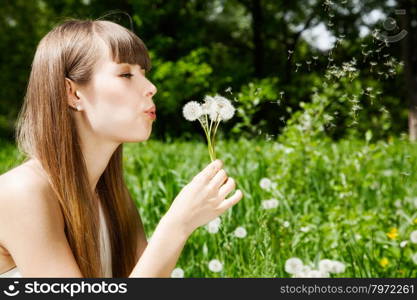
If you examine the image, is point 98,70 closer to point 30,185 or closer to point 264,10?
point 30,185

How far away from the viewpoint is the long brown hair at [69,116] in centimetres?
128

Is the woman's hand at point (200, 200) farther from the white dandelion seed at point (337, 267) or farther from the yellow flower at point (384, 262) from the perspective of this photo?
the yellow flower at point (384, 262)

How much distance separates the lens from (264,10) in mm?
13148

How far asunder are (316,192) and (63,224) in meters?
1.85

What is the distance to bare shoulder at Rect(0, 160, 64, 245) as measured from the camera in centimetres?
120

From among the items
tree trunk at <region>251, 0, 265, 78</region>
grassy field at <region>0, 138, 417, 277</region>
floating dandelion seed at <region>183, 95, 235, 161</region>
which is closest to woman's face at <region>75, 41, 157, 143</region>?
floating dandelion seed at <region>183, 95, 235, 161</region>

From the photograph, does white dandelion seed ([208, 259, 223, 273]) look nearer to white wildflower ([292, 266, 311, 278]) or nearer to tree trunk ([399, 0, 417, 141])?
white wildflower ([292, 266, 311, 278])

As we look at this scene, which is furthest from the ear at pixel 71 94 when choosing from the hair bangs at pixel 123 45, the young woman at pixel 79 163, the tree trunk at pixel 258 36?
the tree trunk at pixel 258 36

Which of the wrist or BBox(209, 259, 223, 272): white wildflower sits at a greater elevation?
BBox(209, 259, 223, 272): white wildflower

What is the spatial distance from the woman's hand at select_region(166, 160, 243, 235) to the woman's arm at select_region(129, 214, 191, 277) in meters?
0.02

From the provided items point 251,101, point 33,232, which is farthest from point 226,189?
point 251,101

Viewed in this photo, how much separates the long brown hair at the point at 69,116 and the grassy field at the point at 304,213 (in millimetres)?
560

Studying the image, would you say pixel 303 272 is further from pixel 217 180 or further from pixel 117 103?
pixel 117 103

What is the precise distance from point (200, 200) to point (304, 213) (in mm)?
1444
